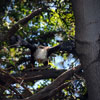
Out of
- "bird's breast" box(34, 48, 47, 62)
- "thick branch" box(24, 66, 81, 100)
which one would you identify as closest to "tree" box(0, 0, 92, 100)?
"thick branch" box(24, 66, 81, 100)

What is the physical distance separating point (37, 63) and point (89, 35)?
324 centimetres

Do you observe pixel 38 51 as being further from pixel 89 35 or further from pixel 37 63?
pixel 89 35

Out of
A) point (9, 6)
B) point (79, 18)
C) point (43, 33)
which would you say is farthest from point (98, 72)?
point (9, 6)

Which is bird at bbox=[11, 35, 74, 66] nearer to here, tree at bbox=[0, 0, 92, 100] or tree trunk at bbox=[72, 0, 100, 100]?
tree at bbox=[0, 0, 92, 100]

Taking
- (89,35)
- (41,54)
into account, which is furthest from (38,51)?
(89,35)

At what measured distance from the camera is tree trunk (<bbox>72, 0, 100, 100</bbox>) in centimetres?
133

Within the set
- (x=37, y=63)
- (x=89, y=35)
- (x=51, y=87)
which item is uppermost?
(x=37, y=63)

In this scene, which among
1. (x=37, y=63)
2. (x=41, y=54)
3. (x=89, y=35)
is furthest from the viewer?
(x=37, y=63)

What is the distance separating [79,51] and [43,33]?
320cm

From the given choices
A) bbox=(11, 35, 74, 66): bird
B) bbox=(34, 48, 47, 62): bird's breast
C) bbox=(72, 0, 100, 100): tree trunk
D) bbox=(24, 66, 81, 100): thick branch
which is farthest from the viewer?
bbox=(34, 48, 47, 62): bird's breast

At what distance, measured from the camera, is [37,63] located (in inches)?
179

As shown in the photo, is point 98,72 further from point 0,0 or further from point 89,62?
point 0,0

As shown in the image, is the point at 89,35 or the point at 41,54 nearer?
the point at 89,35

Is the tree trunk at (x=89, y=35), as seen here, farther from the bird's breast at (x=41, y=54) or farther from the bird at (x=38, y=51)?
the bird's breast at (x=41, y=54)
